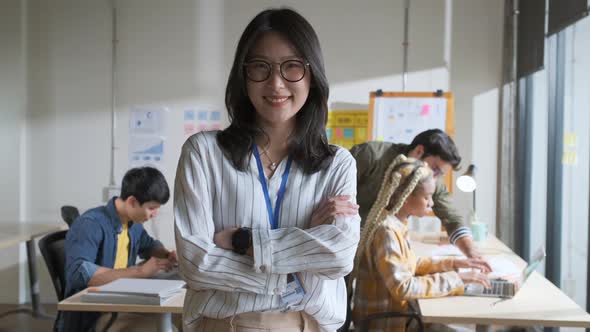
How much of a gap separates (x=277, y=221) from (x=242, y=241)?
109 millimetres

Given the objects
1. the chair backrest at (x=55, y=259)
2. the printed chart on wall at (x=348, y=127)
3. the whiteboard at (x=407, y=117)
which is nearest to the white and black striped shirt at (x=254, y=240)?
the chair backrest at (x=55, y=259)

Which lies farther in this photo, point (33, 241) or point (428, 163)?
point (33, 241)

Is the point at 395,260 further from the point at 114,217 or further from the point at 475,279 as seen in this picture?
the point at 114,217

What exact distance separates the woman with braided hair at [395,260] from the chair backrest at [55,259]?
1.47m

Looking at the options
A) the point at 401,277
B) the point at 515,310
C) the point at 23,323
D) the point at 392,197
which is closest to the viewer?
the point at 515,310

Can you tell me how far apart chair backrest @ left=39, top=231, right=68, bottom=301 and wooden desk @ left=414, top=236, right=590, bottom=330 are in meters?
1.76

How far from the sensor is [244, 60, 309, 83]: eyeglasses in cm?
125

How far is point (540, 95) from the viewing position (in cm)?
423

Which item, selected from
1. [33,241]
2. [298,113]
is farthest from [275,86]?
[33,241]

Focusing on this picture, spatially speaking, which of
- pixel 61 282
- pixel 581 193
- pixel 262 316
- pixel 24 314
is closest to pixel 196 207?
pixel 262 316

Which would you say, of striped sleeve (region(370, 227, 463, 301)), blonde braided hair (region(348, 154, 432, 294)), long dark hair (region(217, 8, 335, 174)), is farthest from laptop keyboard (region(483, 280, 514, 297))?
long dark hair (region(217, 8, 335, 174))

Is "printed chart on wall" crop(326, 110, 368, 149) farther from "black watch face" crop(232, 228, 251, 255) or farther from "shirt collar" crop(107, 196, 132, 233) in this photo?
"black watch face" crop(232, 228, 251, 255)

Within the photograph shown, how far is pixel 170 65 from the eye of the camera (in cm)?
493

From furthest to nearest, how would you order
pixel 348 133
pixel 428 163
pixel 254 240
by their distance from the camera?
pixel 348 133 < pixel 428 163 < pixel 254 240
